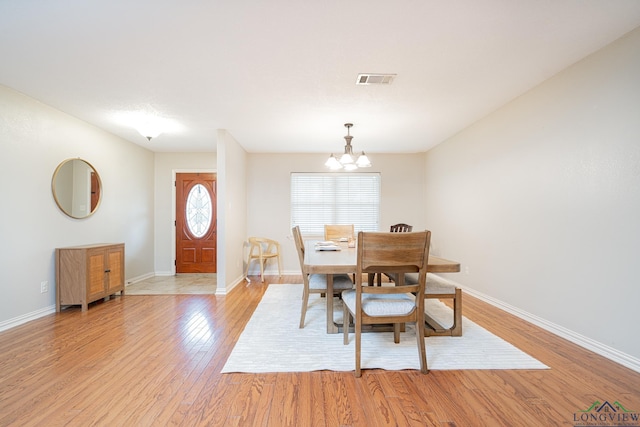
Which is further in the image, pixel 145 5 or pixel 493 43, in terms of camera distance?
pixel 493 43

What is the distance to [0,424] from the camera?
1.47 meters

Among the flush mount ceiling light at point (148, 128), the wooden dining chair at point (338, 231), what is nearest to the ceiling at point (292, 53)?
the flush mount ceiling light at point (148, 128)

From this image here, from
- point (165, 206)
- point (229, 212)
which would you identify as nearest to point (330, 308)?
point (229, 212)

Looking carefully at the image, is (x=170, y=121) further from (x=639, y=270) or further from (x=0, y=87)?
(x=639, y=270)

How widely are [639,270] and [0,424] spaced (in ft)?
13.1

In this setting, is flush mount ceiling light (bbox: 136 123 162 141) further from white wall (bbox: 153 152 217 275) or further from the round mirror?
white wall (bbox: 153 152 217 275)

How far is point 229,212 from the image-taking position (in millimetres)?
4348

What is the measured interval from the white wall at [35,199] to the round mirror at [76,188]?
8 cm

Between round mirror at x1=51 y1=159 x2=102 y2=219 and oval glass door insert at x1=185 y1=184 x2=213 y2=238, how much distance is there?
1.66m

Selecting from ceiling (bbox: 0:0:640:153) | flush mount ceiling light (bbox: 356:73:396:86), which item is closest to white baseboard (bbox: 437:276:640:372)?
ceiling (bbox: 0:0:640:153)

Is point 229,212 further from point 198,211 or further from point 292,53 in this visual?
point 292,53

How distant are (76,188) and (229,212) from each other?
6.30 ft

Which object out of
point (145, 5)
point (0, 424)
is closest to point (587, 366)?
point (0, 424)

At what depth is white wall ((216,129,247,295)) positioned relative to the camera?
162 inches
